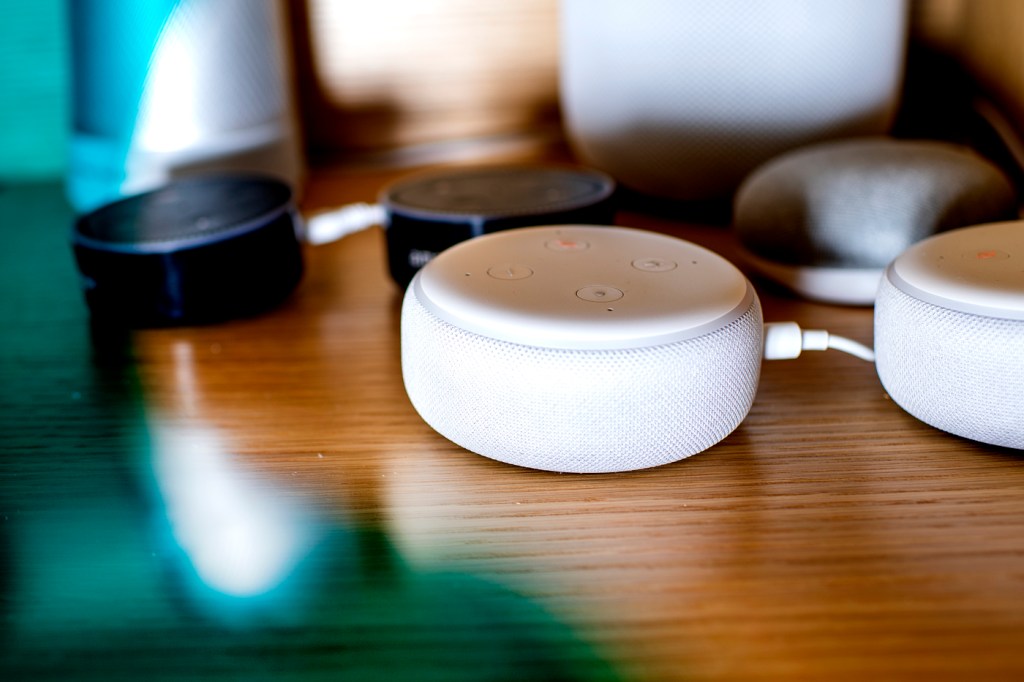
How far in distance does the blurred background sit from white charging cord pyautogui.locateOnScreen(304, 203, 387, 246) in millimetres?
Result: 292

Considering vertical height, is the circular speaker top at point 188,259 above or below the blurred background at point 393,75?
below

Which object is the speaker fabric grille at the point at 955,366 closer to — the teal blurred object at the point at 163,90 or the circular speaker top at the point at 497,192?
the circular speaker top at the point at 497,192

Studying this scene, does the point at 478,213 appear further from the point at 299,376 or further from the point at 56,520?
the point at 56,520

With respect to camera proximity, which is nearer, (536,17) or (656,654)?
(656,654)

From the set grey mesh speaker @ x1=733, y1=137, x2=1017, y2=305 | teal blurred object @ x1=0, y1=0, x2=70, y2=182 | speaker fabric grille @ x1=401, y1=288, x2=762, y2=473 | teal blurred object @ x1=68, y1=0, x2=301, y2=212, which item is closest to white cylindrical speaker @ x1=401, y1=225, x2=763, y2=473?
speaker fabric grille @ x1=401, y1=288, x2=762, y2=473

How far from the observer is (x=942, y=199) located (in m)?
0.58

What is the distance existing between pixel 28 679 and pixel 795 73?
67 centimetres

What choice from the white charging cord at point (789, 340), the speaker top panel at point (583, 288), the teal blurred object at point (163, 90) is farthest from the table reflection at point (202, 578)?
the teal blurred object at point (163, 90)

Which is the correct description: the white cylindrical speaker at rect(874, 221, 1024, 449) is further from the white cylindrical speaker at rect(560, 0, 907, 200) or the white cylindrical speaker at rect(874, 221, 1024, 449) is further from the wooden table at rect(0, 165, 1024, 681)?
the white cylindrical speaker at rect(560, 0, 907, 200)

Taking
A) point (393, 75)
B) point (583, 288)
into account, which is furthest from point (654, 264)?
point (393, 75)

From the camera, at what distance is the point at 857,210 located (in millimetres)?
580

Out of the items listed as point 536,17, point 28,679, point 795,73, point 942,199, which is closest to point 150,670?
point 28,679

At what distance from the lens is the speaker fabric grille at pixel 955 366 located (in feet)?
1.31

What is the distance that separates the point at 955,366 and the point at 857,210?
0.19m
